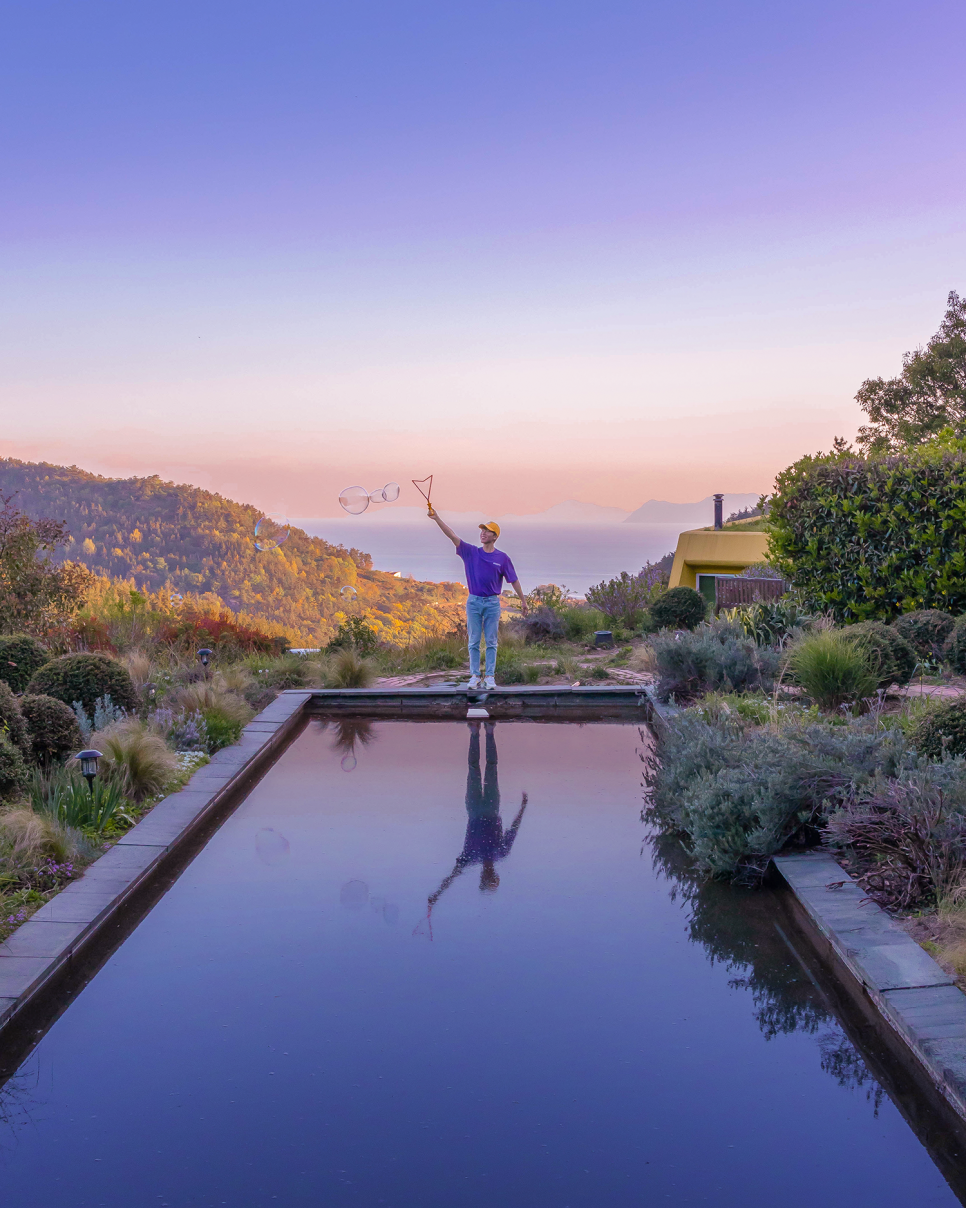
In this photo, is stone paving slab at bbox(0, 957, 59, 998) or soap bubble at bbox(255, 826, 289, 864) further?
soap bubble at bbox(255, 826, 289, 864)

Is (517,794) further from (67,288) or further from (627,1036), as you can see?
(67,288)

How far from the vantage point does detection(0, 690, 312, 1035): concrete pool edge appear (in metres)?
3.26

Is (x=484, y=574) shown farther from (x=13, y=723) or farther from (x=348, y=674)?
(x=13, y=723)

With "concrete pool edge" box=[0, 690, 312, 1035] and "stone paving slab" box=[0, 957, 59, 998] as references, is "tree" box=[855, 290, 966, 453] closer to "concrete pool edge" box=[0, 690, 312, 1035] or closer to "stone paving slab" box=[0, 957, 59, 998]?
"concrete pool edge" box=[0, 690, 312, 1035]

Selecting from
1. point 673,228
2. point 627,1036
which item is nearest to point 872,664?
point 627,1036

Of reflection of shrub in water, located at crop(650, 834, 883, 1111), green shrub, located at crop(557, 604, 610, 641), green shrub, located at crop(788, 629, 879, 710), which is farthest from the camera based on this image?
green shrub, located at crop(557, 604, 610, 641)

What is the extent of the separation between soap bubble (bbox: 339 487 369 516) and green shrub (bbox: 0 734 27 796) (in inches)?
192

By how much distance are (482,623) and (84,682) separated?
3.91 m

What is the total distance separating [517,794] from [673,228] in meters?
11.5

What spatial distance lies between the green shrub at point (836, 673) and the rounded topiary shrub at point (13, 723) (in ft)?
18.3

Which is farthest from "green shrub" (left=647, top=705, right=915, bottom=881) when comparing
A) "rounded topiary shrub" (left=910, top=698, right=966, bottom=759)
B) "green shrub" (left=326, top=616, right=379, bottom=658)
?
"green shrub" (left=326, top=616, right=379, bottom=658)

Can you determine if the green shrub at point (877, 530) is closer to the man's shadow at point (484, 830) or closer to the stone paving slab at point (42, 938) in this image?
the man's shadow at point (484, 830)

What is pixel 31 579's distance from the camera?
9445mm

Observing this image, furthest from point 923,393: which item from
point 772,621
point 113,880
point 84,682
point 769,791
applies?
point 113,880
